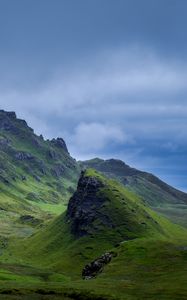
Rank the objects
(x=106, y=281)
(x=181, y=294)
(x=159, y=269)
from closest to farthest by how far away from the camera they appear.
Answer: (x=181, y=294) → (x=106, y=281) → (x=159, y=269)

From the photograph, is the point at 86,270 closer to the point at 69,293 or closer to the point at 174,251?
the point at 174,251

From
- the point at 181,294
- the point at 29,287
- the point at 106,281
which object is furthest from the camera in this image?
the point at 106,281

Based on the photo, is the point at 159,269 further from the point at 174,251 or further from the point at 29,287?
the point at 29,287

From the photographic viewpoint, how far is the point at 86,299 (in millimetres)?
111938

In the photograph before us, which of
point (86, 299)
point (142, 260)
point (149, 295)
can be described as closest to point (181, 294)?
point (149, 295)

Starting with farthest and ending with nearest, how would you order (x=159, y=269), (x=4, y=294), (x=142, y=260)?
(x=142, y=260), (x=159, y=269), (x=4, y=294)

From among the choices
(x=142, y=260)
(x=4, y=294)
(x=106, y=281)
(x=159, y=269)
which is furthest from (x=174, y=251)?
(x=4, y=294)

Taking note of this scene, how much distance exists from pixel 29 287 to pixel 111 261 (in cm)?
6279

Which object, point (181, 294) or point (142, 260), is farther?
point (142, 260)

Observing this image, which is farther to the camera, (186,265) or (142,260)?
(142,260)

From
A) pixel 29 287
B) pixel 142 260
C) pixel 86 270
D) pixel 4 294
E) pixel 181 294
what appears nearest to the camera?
pixel 181 294

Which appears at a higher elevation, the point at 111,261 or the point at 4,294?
the point at 111,261

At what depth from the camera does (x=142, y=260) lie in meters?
178

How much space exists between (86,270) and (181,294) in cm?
8394
